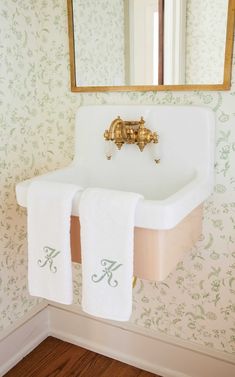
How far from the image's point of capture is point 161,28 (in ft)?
3.90

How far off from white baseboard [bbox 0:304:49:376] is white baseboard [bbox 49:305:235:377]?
0.05m

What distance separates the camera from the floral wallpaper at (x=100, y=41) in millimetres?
1281

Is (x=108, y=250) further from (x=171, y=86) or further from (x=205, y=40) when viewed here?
(x=205, y=40)

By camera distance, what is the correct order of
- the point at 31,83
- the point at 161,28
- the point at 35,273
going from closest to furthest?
the point at 35,273
the point at 161,28
the point at 31,83

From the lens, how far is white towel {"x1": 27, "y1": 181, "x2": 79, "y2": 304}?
99 centimetres

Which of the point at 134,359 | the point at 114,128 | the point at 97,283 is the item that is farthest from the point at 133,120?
the point at 134,359

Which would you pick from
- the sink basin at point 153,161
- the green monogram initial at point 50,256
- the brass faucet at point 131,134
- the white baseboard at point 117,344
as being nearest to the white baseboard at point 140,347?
the white baseboard at point 117,344

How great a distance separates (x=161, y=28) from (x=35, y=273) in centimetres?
Answer: 86

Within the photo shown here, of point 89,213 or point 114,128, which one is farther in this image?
point 114,128

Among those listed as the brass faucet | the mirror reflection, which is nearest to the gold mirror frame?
the mirror reflection

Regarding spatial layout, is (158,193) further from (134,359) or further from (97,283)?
(134,359)

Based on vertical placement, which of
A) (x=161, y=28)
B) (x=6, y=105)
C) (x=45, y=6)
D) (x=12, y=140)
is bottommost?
(x=12, y=140)

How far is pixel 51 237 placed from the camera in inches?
40.4

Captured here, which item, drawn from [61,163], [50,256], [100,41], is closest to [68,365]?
[50,256]
